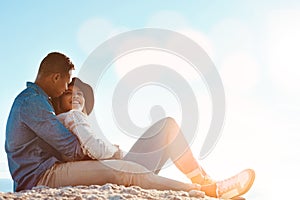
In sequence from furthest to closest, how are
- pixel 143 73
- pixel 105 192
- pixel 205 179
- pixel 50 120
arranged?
pixel 143 73, pixel 205 179, pixel 50 120, pixel 105 192

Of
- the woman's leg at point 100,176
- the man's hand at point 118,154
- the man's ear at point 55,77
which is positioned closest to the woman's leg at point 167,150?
the man's hand at point 118,154

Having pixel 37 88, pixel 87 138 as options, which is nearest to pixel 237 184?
pixel 87 138

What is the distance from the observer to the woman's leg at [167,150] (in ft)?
24.9

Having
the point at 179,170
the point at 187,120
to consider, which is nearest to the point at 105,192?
the point at 179,170

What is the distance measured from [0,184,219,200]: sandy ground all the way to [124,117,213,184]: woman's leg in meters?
1.25

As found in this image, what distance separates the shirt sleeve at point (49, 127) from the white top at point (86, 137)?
0.10 meters

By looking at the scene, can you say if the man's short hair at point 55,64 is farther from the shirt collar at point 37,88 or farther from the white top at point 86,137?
the white top at point 86,137

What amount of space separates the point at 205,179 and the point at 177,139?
684 mm

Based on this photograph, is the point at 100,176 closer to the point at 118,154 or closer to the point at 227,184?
the point at 118,154

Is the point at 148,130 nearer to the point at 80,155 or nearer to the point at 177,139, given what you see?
the point at 177,139

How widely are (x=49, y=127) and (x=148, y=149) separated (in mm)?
1614

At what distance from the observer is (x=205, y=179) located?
25.4 ft

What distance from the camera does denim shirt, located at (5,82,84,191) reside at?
655cm

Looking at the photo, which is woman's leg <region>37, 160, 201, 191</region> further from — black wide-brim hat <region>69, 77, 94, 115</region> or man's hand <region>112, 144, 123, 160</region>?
black wide-brim hat <region>69, 77, 94, 115</region>
